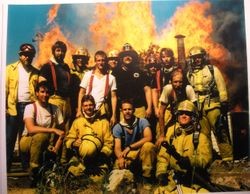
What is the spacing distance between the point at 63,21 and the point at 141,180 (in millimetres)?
298

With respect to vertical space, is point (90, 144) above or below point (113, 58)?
below

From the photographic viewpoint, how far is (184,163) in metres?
0.50

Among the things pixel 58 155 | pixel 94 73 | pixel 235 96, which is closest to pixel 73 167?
pixel 58 155

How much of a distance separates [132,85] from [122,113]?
0.16 feet

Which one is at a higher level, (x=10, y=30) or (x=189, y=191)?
(x=10, y=30)

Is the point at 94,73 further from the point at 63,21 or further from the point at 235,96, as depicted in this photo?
the point at 235,96

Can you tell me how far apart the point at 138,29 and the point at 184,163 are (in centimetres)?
24

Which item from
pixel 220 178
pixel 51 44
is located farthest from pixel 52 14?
pixel 220 178

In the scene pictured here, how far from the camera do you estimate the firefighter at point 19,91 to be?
50cm

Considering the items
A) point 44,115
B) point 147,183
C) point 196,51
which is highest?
point 196,51

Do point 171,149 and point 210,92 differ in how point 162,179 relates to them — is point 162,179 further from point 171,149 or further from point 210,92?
point 210,92

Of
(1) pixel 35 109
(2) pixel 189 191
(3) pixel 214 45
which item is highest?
(3) pixel 214 45

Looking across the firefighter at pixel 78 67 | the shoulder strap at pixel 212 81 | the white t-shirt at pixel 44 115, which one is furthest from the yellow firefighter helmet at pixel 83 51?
the shoulder strap at pixel 212 81

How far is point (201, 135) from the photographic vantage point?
50 cm
